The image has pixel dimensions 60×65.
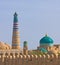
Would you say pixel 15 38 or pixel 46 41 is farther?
pixel 15 38

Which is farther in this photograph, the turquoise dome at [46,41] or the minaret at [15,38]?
the minaret at [15,38]

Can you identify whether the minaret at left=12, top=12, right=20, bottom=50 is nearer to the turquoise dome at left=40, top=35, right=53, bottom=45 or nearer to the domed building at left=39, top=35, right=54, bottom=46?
the domed building at left=39, top=35, right=54, bottom=46

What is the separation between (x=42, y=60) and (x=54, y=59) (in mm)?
1125

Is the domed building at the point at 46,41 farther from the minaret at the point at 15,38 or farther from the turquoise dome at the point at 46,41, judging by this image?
the minaret at the point at 15,38

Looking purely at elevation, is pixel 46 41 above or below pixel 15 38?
below

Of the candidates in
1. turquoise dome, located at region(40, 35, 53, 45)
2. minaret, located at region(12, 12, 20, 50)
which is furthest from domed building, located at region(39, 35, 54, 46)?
minaret, located at region(12, 12, 20, 50)

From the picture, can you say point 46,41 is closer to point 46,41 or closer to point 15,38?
point 46,41

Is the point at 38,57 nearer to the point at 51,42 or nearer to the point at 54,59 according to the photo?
the point at 54,59

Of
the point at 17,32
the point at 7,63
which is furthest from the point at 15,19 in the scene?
the point at 7,63

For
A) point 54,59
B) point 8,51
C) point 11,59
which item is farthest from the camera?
point 8,51

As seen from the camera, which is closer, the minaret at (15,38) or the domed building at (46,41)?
the domed building at (46,41)

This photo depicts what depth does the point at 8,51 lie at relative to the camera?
42125 millimetres

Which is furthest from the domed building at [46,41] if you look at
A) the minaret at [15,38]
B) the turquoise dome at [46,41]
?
the minaret at [15,38]

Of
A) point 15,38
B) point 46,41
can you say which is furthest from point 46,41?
point 15,38
